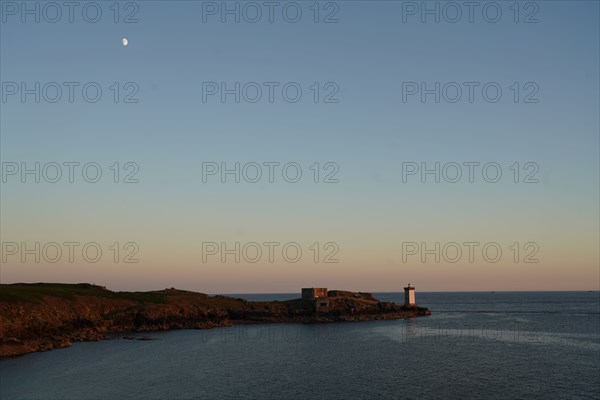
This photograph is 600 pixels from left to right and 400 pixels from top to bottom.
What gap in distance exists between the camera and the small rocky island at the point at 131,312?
283 feet

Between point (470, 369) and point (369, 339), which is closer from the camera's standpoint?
point (470, 369)

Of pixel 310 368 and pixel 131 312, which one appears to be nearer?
pixel 310 368

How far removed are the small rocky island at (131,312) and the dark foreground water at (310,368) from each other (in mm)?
8001

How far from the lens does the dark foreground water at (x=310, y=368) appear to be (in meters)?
54.4

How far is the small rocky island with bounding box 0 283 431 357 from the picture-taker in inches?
3401

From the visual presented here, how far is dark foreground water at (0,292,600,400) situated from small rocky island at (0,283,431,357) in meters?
8.00

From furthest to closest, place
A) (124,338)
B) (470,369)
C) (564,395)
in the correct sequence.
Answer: (124,338)
(470,369)
(564,395)

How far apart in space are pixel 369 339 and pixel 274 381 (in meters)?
43.8

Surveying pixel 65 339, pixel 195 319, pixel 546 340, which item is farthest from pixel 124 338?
pixel 546 340

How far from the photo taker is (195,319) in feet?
413

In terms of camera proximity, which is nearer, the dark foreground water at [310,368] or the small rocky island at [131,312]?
the dark foreground water at [310,368]

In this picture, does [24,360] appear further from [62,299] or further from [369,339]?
[369,339]

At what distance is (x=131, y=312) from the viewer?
116562 millimetres

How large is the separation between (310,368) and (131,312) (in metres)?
60.6
